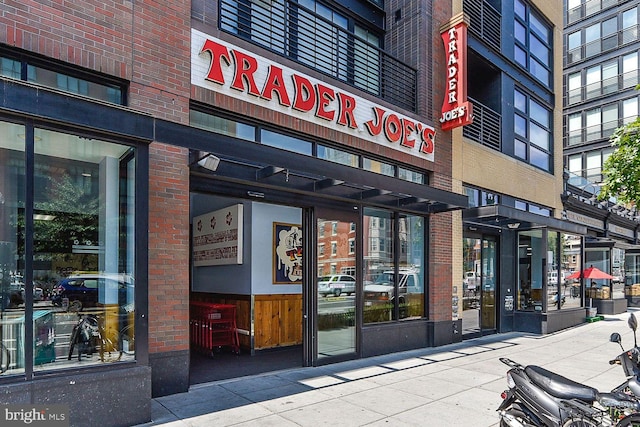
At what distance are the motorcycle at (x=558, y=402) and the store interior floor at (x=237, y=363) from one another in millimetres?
4498

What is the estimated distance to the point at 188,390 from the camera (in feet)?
21.7

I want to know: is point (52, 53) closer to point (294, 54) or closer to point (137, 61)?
point (137, 61)

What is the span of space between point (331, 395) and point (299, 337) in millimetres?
4182

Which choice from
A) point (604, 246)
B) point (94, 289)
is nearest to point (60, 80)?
point (94, 289)

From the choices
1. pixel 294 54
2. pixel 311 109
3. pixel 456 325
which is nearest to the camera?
pixel 311 109

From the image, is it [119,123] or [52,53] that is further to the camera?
[52,53]

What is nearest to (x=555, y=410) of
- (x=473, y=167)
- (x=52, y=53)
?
(x=52, y=53)

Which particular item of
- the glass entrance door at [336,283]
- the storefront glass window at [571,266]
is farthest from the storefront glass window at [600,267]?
the glass entrance door at [336,283]

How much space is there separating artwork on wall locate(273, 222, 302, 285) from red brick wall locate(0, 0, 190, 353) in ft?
13.7

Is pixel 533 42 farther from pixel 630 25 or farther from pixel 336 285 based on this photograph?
pixel 630 25

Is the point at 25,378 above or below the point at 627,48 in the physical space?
below

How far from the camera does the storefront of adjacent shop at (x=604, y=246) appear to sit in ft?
63.4

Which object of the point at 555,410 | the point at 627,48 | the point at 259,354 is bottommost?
the point at 259,354

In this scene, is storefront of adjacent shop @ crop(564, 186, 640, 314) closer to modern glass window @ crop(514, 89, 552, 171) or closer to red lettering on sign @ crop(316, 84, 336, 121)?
modern glass window @ crop(514, 89, 552, 171)
